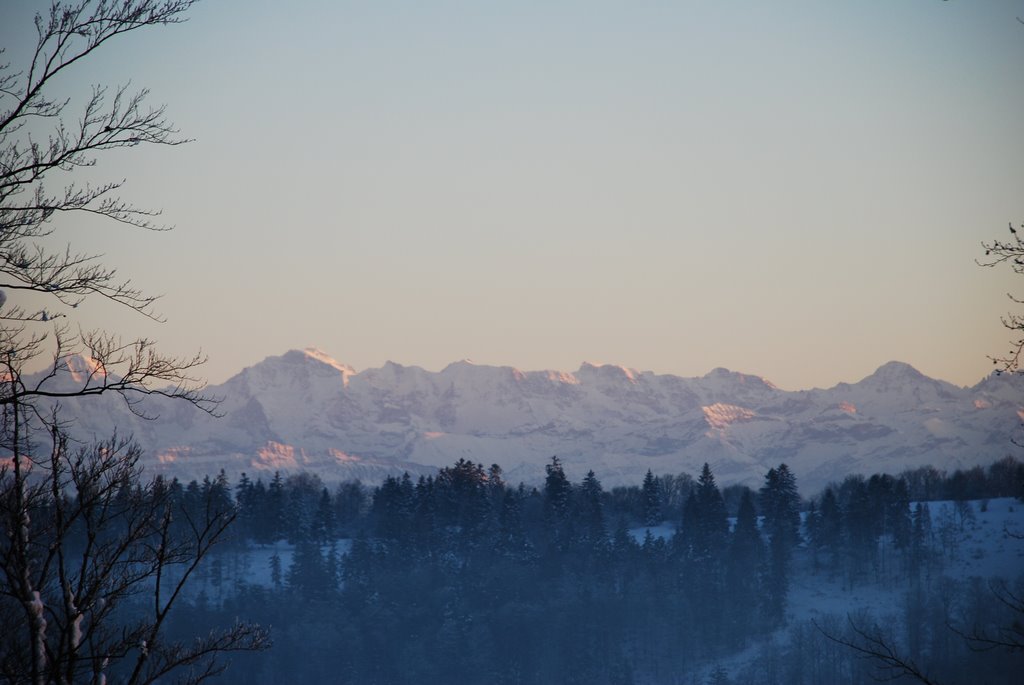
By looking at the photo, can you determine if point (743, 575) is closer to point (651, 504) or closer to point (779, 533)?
point (779, 533)

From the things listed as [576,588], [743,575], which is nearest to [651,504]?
[743,575]

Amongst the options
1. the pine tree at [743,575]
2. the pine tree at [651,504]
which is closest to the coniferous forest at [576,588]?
the pine tree at [743,575]

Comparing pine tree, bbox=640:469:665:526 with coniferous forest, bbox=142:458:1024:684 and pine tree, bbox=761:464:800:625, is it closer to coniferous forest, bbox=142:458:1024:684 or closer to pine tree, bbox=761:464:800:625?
coniferous forest, bbox=142:458:1024:684

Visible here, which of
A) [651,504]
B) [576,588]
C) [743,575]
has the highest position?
[651,504]

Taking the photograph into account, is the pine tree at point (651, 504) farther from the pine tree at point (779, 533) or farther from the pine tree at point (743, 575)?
the pine tree at point (743, 575)

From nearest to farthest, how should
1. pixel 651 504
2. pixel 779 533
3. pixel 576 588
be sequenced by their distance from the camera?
pixel 576 588 < pixel 779 533 < pixel 651 504

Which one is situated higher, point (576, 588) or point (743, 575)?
point (743, 575)

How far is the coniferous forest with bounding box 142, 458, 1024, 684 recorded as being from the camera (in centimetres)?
13238

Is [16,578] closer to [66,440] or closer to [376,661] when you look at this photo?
[66,440]

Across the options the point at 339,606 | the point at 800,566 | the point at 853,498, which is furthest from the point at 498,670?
the point at 853,498

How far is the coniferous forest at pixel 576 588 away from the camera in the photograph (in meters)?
132

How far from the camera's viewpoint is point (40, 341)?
16.9 metres

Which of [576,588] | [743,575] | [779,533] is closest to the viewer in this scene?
[576,588]

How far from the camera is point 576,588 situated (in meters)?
145
